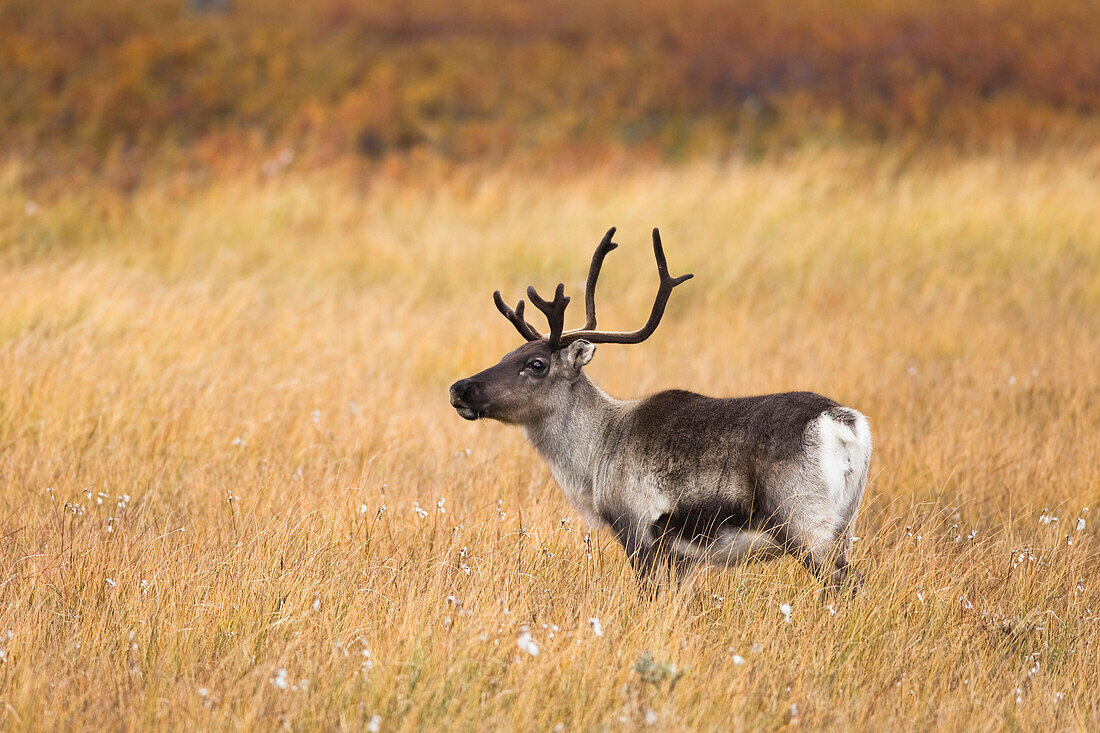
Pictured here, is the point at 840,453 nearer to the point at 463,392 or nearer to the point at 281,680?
the point at 463,392

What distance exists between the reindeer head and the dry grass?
0.54m

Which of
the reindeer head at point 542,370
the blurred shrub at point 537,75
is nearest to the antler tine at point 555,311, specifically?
the reindeer head at point 542,370

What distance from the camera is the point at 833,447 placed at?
13.9 feet

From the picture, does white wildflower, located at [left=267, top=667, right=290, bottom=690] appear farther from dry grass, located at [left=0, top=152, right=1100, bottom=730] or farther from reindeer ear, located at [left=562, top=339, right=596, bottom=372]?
reindeer ear, located at [left=562, top=339, right=596, bottom=372]

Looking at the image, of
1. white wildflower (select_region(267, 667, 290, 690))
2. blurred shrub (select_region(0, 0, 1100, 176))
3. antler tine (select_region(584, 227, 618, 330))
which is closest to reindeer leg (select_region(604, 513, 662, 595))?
antler tine (select_region(584, 227, 618, 330))

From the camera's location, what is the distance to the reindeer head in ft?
16.5

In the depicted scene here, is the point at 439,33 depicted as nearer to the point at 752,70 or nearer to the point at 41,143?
the point at 752,70

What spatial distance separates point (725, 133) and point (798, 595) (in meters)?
12.4

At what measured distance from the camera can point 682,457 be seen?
4617 mm

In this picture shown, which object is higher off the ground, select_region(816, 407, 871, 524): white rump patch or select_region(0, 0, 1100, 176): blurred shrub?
select_region(0, 0, 1100, 176): blurred shrub

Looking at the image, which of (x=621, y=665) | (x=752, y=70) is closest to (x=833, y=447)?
(x=621, y=665)

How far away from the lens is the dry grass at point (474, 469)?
12.2ft

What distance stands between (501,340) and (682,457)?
4771mm

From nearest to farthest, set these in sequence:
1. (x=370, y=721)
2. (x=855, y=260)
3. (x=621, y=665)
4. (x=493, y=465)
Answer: (x=370, y=721)
(x=621, y=665)
(x=493, y=465)
(x=855, y=260)
